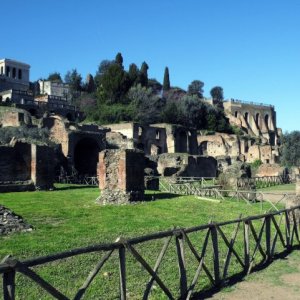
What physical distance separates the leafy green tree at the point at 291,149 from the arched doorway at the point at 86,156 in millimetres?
24762

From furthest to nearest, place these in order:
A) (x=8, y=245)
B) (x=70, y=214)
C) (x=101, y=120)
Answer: (x=101, y=120)
(x=70, y=214)
(x=8, y=245)

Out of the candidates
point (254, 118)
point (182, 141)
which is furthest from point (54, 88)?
point (254, 118)

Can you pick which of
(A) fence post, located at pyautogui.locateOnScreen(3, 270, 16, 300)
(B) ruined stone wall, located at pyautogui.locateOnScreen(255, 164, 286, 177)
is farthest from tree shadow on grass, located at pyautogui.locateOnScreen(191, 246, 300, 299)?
(B) ruined stone wall, located at pyautogui.locateOnScreen(255, 164, 286, 177)

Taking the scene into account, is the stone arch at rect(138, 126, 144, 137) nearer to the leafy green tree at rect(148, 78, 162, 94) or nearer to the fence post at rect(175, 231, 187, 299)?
the leafy green tree at rect(148, 78, 162, 94)

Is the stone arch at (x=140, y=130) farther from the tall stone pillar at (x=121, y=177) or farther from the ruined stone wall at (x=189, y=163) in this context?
the tall stone pillar at (x=121, y=177)

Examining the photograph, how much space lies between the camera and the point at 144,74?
8425 cm

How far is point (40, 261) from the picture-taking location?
520 centimetres

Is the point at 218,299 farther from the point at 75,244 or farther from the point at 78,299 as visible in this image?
the point at 75,244

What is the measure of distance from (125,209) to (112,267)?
28.7 feet

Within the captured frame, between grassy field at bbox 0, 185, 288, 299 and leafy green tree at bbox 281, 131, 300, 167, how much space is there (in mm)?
35352

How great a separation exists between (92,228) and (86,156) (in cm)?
2967

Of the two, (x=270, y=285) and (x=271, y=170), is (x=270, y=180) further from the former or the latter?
(x=270, y=285)


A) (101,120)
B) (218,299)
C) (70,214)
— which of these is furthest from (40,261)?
(101,120)

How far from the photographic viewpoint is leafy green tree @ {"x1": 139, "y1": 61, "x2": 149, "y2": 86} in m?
82.0
